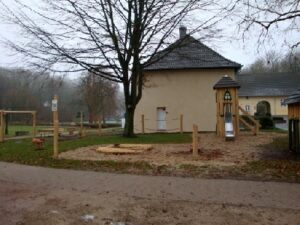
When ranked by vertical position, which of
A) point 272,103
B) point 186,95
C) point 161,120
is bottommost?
point 161,120

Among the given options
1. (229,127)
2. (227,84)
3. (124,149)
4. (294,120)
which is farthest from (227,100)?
(124,149)

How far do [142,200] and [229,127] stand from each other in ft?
48.7

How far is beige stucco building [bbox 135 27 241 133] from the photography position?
109 feet

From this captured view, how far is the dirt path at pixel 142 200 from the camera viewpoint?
23.0 feet

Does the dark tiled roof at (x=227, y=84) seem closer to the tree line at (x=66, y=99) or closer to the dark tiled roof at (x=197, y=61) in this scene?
the dark tiled roof at (x=197, y=61)

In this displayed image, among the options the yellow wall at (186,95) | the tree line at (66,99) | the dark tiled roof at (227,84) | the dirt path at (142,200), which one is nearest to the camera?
the dirt path at (142,200)

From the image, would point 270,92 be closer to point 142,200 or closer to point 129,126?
point 129,126

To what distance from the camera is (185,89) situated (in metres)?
33.8

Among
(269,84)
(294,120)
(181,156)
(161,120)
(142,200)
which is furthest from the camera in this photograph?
(269,84)

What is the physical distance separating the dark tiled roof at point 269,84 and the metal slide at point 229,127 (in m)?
41.9

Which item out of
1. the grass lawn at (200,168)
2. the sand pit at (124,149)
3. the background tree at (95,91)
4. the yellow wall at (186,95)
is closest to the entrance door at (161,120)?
the yellow wall at (186,95)

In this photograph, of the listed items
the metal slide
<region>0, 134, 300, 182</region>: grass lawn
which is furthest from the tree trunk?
<region>0, 134, 300, 182</region>: grass lawn

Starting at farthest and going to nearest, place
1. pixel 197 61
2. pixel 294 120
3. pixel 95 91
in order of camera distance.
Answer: pixel 95 91 → pixel 197 61 → pixel 294 120

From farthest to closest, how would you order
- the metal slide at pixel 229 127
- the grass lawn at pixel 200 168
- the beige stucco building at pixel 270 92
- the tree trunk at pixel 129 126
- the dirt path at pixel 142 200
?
1. the beige stucco building at pixel 270 92
2. the tree trunk at pixel 129 126
3. the metal slide at pixel 229 127
4. the grass lawn at pixel 200 168
5. the dirt path at pixel 142 200
